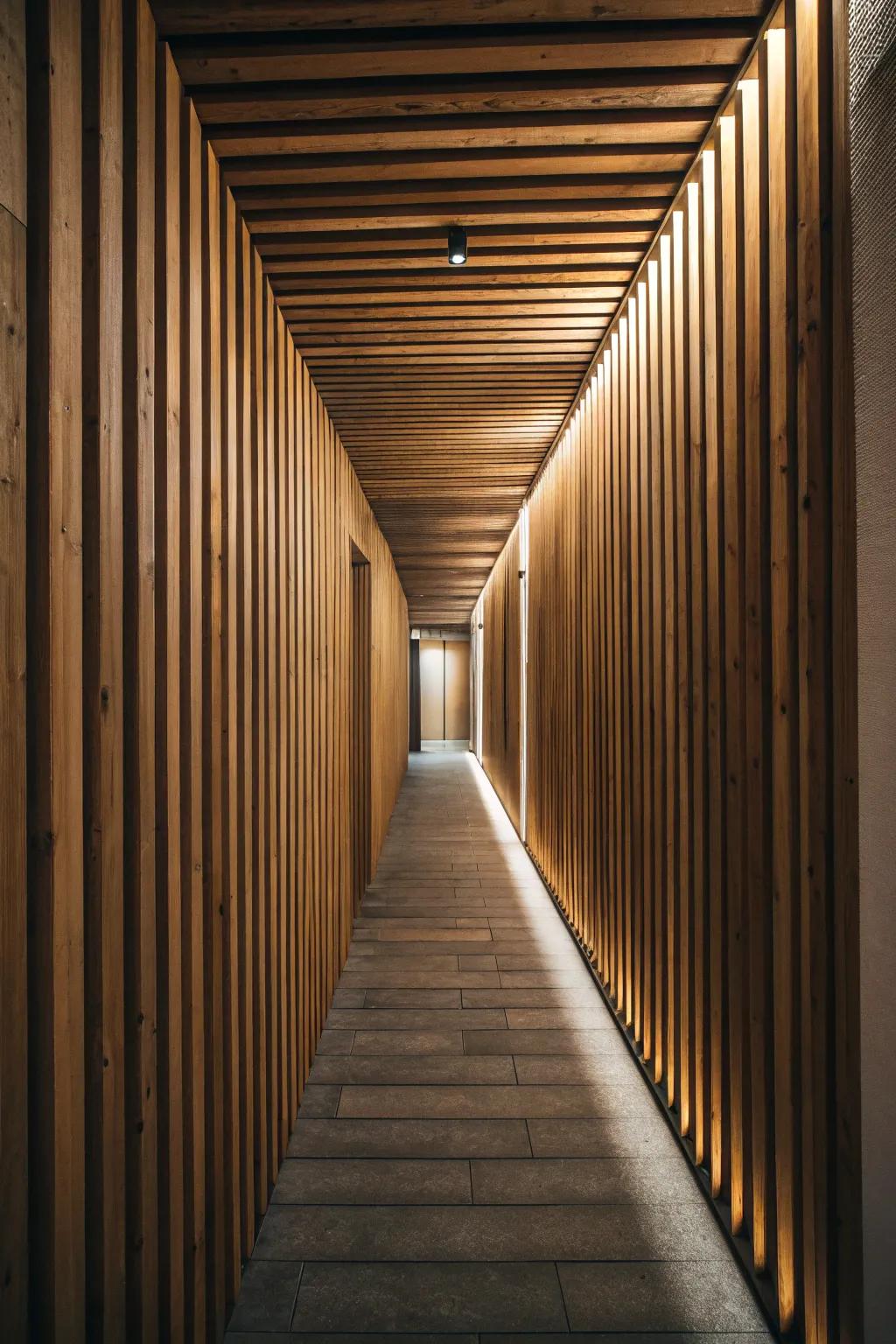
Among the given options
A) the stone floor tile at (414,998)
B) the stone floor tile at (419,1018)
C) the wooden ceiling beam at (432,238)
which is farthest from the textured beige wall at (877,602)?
the stone floor tile at (414,998)

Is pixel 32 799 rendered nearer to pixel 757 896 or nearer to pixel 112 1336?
pixel 112 1336

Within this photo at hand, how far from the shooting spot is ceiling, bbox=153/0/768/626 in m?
1.66

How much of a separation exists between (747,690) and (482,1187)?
182cm

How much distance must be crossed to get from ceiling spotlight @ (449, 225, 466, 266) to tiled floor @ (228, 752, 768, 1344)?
3.13m

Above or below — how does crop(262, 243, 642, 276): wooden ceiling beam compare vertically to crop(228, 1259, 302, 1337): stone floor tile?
above

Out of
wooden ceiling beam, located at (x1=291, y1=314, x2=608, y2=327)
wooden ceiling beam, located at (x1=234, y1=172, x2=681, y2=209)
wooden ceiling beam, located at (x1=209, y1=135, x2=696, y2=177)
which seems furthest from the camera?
wooden ceiling beam, located at (x1=291, y1=314, x2=608, y2=327)

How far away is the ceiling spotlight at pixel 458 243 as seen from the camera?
232cm

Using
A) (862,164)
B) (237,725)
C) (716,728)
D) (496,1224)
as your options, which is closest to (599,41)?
(862,164)

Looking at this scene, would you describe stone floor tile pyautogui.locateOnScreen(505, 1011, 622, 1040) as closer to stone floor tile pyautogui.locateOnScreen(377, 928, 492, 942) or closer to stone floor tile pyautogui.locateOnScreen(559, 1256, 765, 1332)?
stone floor tile pyautogui.locateOnScreen(377, 928, 492, 942)

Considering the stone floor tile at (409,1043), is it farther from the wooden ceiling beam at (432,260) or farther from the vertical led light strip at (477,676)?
the vertical led light strip at (477,676)

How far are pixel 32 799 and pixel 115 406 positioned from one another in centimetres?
75

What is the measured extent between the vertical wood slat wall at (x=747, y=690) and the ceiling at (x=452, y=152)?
205 millimetres

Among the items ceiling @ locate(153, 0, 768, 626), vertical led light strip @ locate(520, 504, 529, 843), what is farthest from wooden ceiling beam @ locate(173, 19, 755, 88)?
vertical led light strip @ locate(520, 504, 529, 843)

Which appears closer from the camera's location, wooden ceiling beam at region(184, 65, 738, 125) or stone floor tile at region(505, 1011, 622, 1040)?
wooden ceiling beam at region(184, 65, 738, 125)
